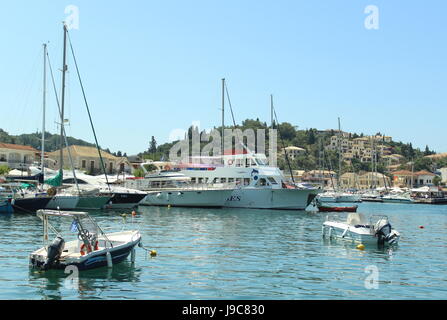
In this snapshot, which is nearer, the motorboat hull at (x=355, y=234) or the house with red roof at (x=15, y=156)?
the motorboat hull at (x=355, y=234)

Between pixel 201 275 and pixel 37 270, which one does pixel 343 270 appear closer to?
pixel 201 275

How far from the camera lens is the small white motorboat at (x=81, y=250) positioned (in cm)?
1797

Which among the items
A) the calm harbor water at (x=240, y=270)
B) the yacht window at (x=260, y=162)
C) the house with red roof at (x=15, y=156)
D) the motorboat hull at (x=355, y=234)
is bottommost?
the calm harbor water at (x=240, y=270)

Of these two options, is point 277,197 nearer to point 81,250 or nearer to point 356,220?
point 356,220

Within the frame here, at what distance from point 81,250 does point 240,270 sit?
5809mm

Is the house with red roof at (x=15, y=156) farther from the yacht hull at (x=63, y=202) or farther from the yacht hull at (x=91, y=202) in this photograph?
the yacht hull at (x=63, y=202)

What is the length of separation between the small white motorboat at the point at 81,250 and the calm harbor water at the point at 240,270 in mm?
330

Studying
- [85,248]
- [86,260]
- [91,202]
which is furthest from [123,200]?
[86,260]

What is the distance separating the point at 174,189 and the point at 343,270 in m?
43.4

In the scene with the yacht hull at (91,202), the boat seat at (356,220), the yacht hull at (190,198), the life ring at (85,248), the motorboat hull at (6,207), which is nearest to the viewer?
the life ring at (85,248)

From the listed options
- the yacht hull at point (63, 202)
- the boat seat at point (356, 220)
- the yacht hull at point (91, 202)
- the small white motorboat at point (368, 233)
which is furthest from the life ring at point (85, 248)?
the yacht hull at point (91, 202)

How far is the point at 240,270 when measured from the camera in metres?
19.5
